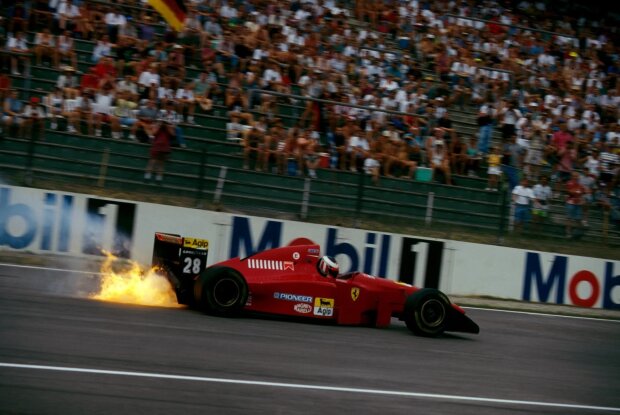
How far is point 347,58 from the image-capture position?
20.9 metres

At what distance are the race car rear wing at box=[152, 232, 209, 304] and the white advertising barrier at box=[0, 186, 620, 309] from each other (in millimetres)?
5181

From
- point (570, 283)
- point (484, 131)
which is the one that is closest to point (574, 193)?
point (570, 283)

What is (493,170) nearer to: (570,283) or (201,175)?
(570,283)

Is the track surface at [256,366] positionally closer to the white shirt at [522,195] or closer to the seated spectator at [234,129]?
the white shirt at [522,195]

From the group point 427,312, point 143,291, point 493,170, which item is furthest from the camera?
point 493,170

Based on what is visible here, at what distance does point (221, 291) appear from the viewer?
1097 cm

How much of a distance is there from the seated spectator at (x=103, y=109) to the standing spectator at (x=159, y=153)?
34.8 inches

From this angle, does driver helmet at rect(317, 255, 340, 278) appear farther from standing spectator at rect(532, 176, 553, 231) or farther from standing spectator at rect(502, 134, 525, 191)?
standing spectator at rect(502, 134, 525, 191)

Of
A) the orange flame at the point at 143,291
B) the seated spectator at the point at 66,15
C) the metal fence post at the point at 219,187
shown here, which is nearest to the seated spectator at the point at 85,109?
the seated spectator at the point at 66,15

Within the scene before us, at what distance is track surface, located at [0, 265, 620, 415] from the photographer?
698cm

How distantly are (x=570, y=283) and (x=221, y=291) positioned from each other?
9.58 meters

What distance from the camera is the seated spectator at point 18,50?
58.4ft

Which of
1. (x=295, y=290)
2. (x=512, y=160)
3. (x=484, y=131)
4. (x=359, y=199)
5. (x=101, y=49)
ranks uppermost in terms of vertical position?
(x=101, y=49)

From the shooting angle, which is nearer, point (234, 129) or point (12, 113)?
point (12, 113)
